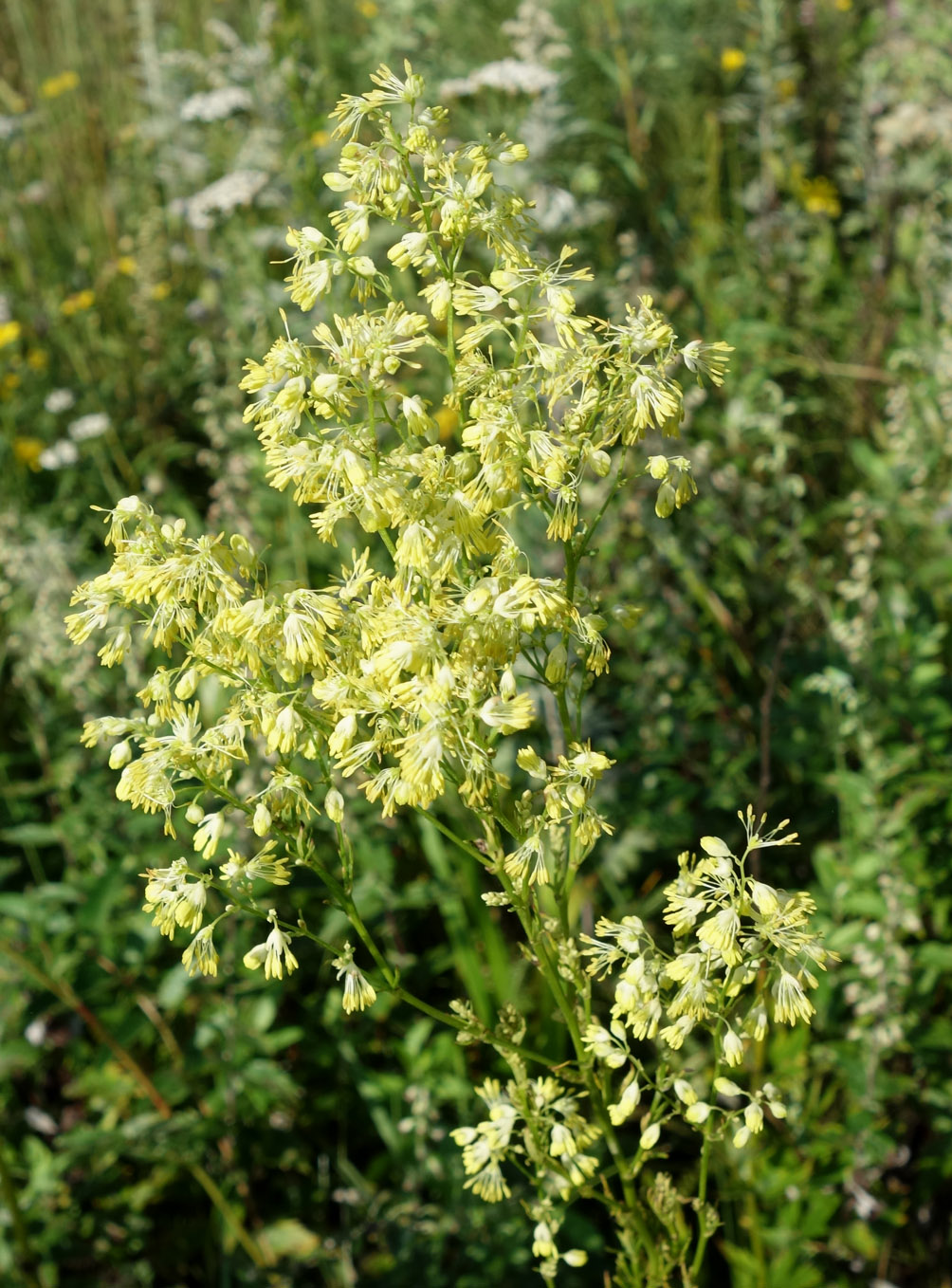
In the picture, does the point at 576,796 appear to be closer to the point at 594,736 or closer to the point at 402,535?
the point at 402,535

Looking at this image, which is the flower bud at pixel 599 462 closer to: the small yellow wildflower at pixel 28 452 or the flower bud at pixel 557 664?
the flower bud at pixel 557 664

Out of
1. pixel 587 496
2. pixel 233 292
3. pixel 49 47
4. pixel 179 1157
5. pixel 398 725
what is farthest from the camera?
pixel 49 47

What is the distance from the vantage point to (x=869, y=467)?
2920mm

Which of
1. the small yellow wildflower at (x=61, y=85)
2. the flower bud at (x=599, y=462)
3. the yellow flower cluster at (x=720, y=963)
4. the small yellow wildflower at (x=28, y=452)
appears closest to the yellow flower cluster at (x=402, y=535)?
the flower bud at (x=599, y=462)

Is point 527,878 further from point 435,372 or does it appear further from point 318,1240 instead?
point 435,372

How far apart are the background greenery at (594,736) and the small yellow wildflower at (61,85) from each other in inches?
67.7

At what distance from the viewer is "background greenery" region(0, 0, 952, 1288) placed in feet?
6.63

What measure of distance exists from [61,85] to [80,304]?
2366 millimetres

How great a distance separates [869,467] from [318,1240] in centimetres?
225

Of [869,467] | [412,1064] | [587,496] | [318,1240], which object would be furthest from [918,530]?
[318,1240]

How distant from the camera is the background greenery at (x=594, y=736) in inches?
79.5

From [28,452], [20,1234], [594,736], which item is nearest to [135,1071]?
[20,1234]

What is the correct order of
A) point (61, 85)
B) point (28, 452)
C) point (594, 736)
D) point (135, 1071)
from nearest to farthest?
1. point (135, 1071)
2. point (594, 736)
3. point (28, 452)
4. point (61, 85)

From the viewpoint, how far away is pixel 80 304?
4527 mm
